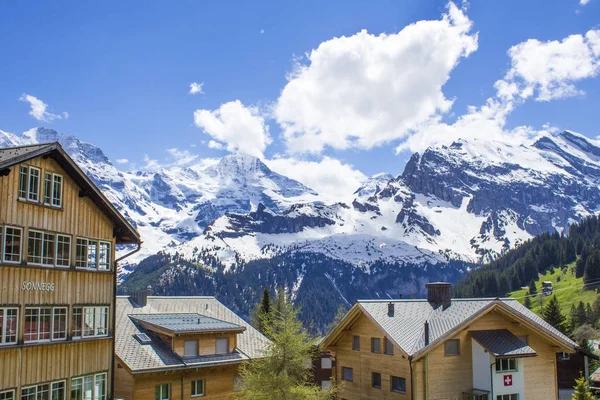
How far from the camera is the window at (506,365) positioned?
41.6 meters

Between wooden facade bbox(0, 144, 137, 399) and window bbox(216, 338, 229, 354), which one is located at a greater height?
wooden facade bbox(0, 144, 137, 399)

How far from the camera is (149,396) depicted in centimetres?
4062

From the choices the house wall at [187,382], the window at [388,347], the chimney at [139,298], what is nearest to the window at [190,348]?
the house wall at [187,382]

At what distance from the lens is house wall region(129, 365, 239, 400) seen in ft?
133

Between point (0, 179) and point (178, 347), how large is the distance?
811 inches

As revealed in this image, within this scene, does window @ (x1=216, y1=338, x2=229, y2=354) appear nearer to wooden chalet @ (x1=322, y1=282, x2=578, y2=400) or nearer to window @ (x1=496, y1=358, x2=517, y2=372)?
wooden chalet @ (x1=322, y1=282, x2=578, y2=400)

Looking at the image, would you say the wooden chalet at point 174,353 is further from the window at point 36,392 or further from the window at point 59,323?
the window at point 36,392

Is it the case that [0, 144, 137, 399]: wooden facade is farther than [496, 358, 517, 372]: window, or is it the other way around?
[496, 358, 517, 372]: window

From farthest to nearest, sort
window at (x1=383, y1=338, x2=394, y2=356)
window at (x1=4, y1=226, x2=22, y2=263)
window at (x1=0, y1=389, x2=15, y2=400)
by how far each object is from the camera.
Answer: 1. window at (x1=383, y1=338, x2=394, y2=356)
2. window at (x1=4, y1=226, x2=22, y2=263)
3. window at (x1=0, y1=389, x2=15, y2=400)

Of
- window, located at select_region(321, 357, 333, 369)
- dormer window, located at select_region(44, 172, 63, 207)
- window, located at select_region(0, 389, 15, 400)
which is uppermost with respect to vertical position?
dormer window, located at select_region(44, 172, 63, 207)

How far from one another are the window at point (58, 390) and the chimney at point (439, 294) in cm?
2758

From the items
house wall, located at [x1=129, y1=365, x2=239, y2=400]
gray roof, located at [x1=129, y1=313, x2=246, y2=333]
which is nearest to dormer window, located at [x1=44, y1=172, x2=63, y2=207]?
house wall, located at [x1=129, y1=365, x2=239, y2=400]

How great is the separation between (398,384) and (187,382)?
569 inches

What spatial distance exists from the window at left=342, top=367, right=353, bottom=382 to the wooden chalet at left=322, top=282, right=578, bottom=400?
0.08m
